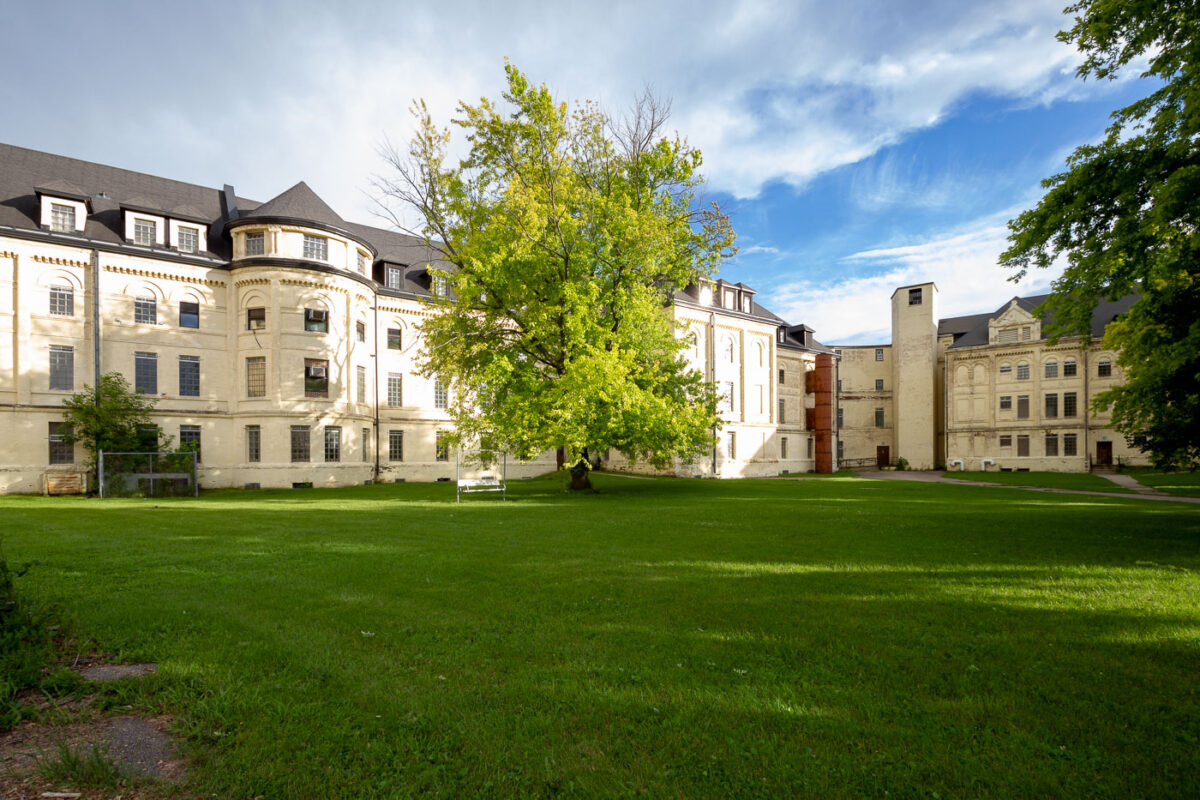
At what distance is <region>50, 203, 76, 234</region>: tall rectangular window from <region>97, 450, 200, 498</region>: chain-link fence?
39.0 feet

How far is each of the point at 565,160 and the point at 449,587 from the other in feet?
61.8

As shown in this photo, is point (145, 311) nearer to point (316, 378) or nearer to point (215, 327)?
point (215, 327)

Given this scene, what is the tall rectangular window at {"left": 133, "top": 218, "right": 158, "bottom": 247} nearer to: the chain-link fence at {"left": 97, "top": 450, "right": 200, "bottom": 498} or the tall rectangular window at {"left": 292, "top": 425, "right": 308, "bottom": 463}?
the chain-link fence at {"left": 97, "top": 450, "right": 200, "bottom": 498}

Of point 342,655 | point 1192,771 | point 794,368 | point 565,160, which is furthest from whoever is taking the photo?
point 794,368

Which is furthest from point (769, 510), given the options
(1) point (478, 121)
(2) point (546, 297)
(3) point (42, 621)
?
(1) point (478, 121)

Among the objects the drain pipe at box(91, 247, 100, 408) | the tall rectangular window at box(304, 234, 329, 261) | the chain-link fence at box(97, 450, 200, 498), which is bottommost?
the chain-link fence at box(97, 450, 200, 498)

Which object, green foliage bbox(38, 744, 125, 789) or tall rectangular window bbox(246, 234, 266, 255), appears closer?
green foliage bbox(38, 744, 125, 789)

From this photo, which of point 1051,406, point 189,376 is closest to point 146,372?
point 189,376

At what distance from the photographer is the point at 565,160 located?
73.5 ft

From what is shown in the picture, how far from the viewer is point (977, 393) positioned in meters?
53.7

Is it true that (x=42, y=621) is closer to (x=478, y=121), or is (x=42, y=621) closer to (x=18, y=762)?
(x=18, y=762)

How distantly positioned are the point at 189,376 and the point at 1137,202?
37.9m

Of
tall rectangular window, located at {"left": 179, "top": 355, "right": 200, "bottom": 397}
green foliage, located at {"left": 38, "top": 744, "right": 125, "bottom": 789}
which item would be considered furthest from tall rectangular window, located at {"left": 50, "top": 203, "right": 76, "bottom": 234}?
green foliage, located at {"left": 38, "top": 744, "right": 125, "bottom": 789}

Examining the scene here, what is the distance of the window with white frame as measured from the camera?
3184cm
